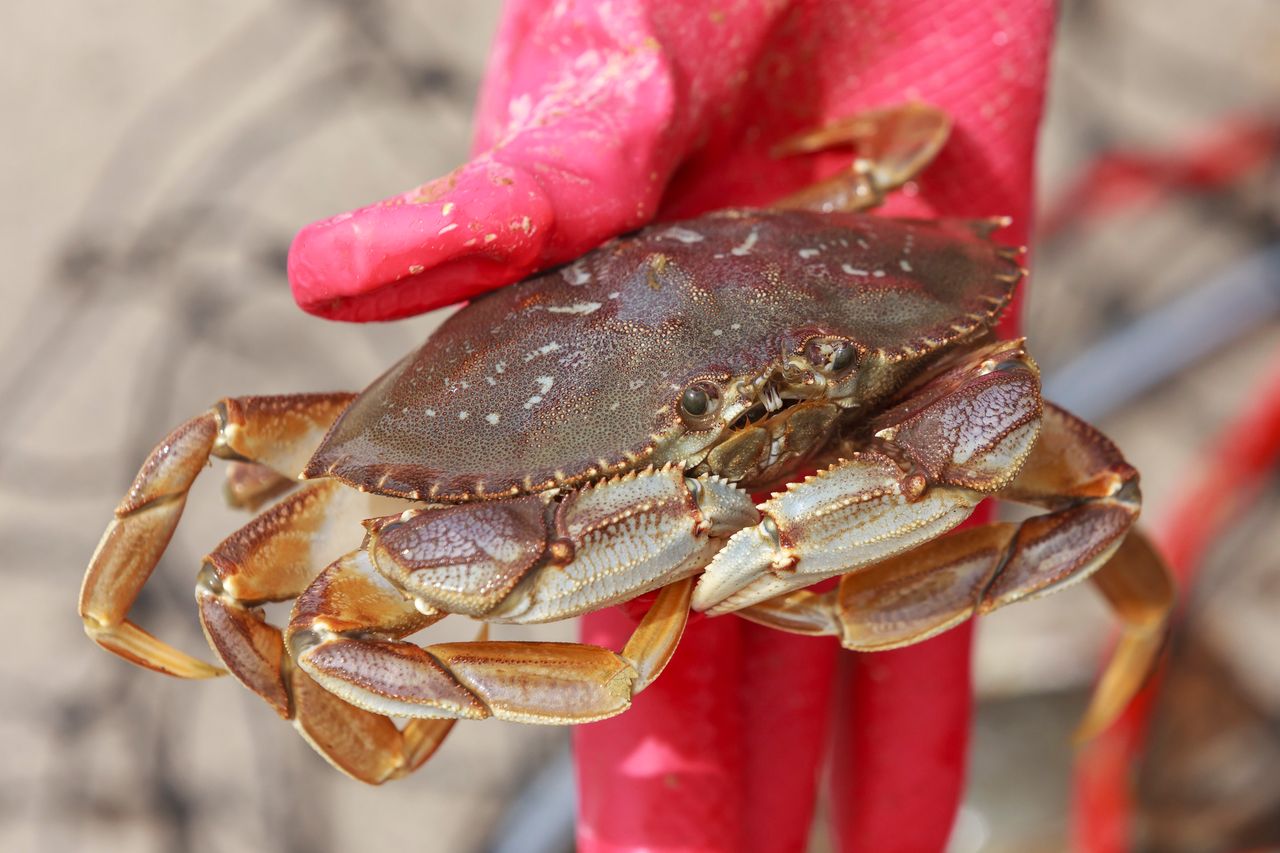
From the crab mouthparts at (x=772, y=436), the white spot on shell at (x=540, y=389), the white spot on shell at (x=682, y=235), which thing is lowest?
the crab mouthparts at (x=772, y=436)

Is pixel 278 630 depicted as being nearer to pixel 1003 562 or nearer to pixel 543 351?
pixel 543 351

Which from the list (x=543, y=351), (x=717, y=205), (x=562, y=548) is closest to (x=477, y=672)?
(x=562, y=548)

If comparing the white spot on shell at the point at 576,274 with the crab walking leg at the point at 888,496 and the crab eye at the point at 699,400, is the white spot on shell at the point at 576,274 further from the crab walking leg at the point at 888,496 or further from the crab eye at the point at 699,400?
the crab walking leg at the point at 888,496

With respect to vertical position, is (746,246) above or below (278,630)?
above

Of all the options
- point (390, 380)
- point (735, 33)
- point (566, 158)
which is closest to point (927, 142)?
point (735, 33)

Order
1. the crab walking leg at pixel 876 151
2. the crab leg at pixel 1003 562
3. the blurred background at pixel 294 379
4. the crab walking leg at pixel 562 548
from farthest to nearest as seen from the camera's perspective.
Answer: the blurred background at pixel 294 379, the crab walking leg at pixel 876 151, the crab leg at pixel 1003 562, the crab walking leg at pixel 562 548

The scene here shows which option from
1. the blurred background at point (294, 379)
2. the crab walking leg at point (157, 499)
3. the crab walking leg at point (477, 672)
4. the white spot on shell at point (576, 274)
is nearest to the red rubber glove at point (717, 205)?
the white spot on shell at point (576, 274)
